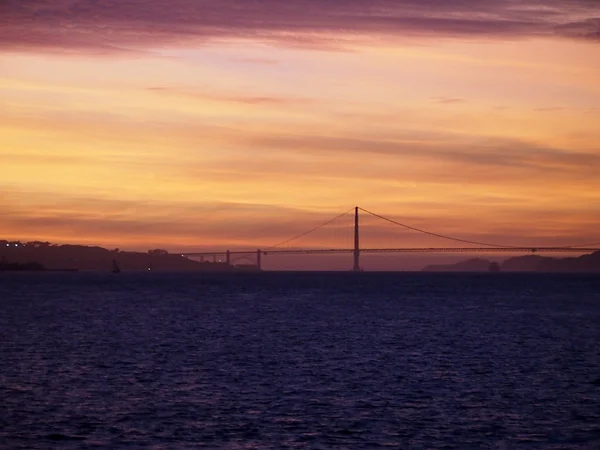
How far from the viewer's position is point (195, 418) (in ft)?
84.0

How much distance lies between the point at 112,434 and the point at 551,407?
12.2 metres

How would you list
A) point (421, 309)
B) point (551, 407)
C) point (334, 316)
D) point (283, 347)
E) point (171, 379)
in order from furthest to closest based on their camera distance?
1. point (421, 309)
2. point (334, 316)
3. point (283, 347)
4. point (171, 379)
5. point (551, 407)

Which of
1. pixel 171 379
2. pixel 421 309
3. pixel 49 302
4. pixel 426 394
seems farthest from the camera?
pixel 49 302

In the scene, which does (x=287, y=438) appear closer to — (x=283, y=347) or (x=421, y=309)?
(x=283, y=347)

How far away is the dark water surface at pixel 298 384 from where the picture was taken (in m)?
23.7

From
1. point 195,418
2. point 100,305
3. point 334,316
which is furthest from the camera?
point 100,305

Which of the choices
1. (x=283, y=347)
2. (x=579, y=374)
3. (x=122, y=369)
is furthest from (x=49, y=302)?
(x=579, y=374)

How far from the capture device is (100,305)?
87250 millimetres

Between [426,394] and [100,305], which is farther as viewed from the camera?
[100,305]

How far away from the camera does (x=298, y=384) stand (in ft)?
105

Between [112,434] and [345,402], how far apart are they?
7.54 m

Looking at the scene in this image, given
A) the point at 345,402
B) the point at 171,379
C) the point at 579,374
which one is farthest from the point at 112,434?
the point at 579,374

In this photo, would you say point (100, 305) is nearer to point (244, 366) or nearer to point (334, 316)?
point (334, 316)

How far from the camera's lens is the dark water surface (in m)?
23.7
